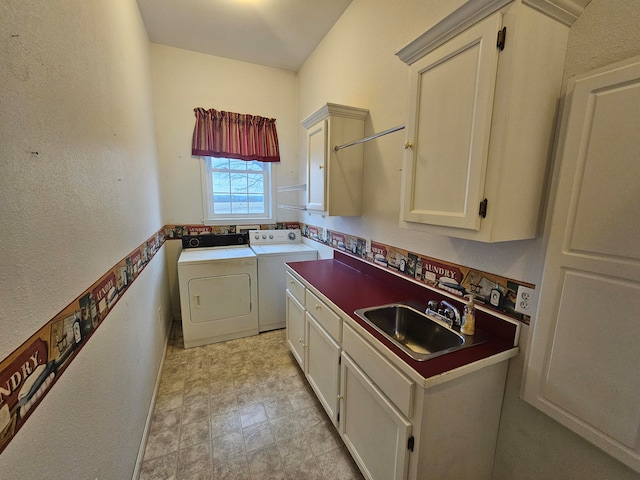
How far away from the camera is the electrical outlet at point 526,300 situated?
3.60 feet

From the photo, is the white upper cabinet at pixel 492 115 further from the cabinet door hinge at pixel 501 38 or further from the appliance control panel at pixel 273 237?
the appliance control panel at pixel 273 237

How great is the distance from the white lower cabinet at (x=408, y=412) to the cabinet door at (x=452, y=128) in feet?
2.13

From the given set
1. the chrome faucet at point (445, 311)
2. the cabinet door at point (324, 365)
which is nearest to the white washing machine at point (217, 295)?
the cabinet door at point (324, 365)

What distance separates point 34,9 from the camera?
0.73 m

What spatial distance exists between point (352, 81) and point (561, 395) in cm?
246

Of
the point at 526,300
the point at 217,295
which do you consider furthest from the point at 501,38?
the point at 217,295

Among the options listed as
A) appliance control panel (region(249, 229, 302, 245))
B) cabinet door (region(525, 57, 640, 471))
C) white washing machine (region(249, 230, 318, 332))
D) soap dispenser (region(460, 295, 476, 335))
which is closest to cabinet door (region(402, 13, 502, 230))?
cabinet door (region(525, 57, 640, 471))

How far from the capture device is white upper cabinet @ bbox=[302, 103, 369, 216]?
209cm

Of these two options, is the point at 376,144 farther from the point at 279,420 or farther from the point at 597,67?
the point at 279,420

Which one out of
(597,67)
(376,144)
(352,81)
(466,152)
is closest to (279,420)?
(466,152)

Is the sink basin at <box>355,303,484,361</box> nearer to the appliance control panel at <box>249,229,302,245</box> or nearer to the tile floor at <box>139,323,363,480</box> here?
the tile floor at <box>139,323,363,480</box>

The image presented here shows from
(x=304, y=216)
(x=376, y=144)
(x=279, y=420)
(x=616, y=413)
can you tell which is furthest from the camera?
(x=304, y=216)

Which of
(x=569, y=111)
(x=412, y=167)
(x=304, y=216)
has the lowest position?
(x=304, y=216)

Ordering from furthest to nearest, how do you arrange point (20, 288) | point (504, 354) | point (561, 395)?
point (504, 354), point (561, 395), point (20, 288)
